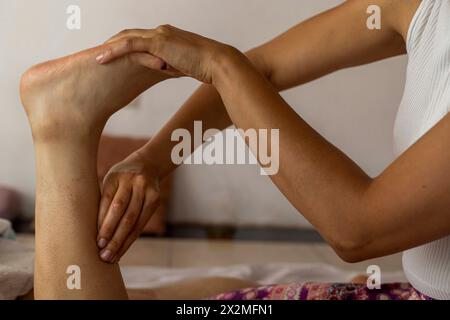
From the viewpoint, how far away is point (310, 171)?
2.30 feet

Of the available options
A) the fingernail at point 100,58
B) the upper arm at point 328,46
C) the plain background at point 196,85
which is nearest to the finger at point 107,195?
the fingernail at point 100,58

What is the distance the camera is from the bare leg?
861 millimetres

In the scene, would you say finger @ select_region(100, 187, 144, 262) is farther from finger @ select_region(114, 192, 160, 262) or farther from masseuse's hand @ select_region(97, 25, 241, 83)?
masseuse's hand @ select_region(97, 25, 241, 83)

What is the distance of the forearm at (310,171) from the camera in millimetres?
700

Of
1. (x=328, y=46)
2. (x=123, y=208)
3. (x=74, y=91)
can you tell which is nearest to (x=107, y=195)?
(x=123, y=208)

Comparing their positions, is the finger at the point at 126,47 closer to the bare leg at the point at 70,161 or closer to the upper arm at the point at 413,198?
the bare leg at the point at 70,161

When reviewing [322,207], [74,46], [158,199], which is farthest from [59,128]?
[74,46]

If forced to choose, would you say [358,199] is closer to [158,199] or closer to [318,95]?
[158,199]

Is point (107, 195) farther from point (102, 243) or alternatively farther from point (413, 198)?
point (413, 198)

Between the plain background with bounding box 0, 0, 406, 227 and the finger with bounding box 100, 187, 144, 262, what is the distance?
1.24m

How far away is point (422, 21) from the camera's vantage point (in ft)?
2.86

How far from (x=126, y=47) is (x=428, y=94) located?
404mm

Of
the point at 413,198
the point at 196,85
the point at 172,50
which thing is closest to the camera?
the point at 413,198
